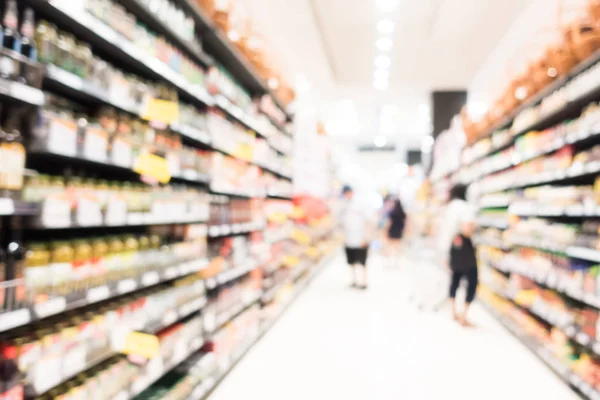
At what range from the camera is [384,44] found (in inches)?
350

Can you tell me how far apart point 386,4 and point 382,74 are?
12.9 ft

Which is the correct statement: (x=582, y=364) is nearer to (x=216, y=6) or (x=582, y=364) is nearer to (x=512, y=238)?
(x=512, y=238)

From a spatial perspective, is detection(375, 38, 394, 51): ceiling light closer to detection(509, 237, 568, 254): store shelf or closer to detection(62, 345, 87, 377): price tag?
detection(509, 237, 568, 254): store shelf

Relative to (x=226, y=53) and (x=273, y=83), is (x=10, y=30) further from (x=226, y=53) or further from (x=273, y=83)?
(x=273, y=83)

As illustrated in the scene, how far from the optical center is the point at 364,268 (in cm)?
786

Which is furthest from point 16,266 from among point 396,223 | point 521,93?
point 396,223

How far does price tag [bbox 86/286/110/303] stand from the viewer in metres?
2.08

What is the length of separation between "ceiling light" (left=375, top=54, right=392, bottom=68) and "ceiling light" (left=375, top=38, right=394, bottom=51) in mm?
471

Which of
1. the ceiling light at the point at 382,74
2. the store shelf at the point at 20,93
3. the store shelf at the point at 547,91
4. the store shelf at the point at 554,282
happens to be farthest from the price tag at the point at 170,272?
the ceiling light at the point at 382,74

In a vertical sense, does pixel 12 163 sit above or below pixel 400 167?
below

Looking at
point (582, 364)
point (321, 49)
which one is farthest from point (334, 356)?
point (321, 49)

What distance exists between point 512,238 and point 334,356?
2503mm

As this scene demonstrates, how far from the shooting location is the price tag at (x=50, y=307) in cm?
178

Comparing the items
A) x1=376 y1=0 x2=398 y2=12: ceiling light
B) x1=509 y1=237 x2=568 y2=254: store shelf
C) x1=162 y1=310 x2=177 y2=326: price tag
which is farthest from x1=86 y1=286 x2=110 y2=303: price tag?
x1=376 y1=0 x2=398 y2=12: ceiling light
